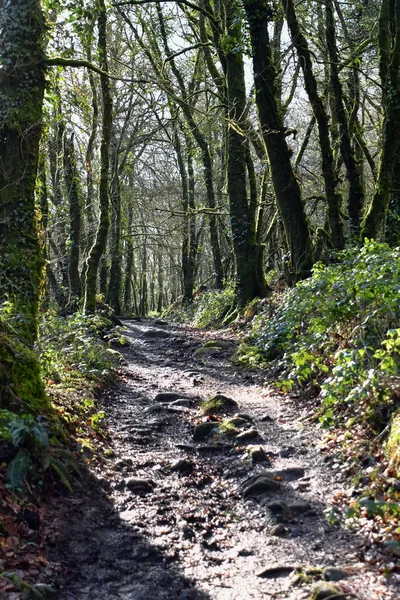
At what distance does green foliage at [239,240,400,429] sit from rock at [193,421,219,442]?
3.16 feet

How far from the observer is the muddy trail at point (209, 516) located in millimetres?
3271

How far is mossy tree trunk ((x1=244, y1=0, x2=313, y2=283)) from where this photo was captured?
35.1 ft

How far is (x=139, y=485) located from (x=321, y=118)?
338 inches

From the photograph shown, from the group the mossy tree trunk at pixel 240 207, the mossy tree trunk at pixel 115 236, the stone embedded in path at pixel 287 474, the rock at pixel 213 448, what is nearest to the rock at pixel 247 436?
the rock at pixel 213 448

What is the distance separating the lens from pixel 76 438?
17.7 ft

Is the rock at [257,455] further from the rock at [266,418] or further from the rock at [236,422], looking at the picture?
the rock at [266,418]

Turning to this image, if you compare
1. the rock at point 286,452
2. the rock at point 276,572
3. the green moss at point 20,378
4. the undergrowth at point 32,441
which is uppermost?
the green moss at point 20,378

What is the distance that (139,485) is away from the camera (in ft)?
15.8

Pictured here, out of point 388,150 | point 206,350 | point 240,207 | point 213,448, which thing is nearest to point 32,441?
point 213,448

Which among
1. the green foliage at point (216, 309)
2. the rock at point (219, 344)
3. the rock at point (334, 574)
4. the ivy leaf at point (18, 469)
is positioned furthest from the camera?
the green foliage at point (216, 309)

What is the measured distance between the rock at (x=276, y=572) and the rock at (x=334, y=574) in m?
0.24

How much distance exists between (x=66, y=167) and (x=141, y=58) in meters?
8.31

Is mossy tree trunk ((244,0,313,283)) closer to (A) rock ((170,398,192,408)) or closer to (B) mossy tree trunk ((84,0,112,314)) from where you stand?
(B) mossy tree trunk ((84,0,112,314))

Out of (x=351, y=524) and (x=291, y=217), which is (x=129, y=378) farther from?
(x=351, y=524)
